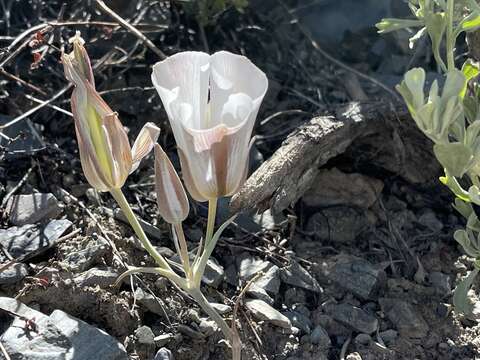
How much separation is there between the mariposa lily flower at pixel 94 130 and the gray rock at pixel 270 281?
637mm

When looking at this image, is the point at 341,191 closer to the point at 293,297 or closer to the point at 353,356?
the point at 293,297

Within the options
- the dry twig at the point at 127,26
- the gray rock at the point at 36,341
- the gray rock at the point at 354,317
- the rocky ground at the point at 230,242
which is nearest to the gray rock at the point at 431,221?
the rocky ground at the point at 230,242

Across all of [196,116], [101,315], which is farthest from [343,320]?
[196,116]

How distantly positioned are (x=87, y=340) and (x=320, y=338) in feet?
2.02

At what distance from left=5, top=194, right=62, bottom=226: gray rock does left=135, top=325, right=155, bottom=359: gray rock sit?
17.9 inches

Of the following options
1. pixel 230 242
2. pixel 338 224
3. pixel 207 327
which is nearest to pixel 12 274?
pixel 207 327

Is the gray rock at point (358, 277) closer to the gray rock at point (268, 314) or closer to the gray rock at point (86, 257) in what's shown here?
the gray rock at point (268, 314)

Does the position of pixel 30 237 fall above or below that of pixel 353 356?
above

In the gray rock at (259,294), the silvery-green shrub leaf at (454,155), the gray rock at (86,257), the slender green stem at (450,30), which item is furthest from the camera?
the gray rock at (259,294)

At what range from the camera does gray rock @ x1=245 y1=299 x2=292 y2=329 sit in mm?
2000

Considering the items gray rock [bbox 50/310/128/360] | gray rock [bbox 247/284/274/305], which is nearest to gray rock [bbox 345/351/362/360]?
gray rock [bbox 247/284/274/305]

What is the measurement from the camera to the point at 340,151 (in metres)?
2.35

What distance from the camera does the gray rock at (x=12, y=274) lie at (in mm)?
1888

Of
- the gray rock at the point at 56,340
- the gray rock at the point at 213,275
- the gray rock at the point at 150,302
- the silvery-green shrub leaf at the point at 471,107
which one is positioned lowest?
the gray rock at the point at 213,275
